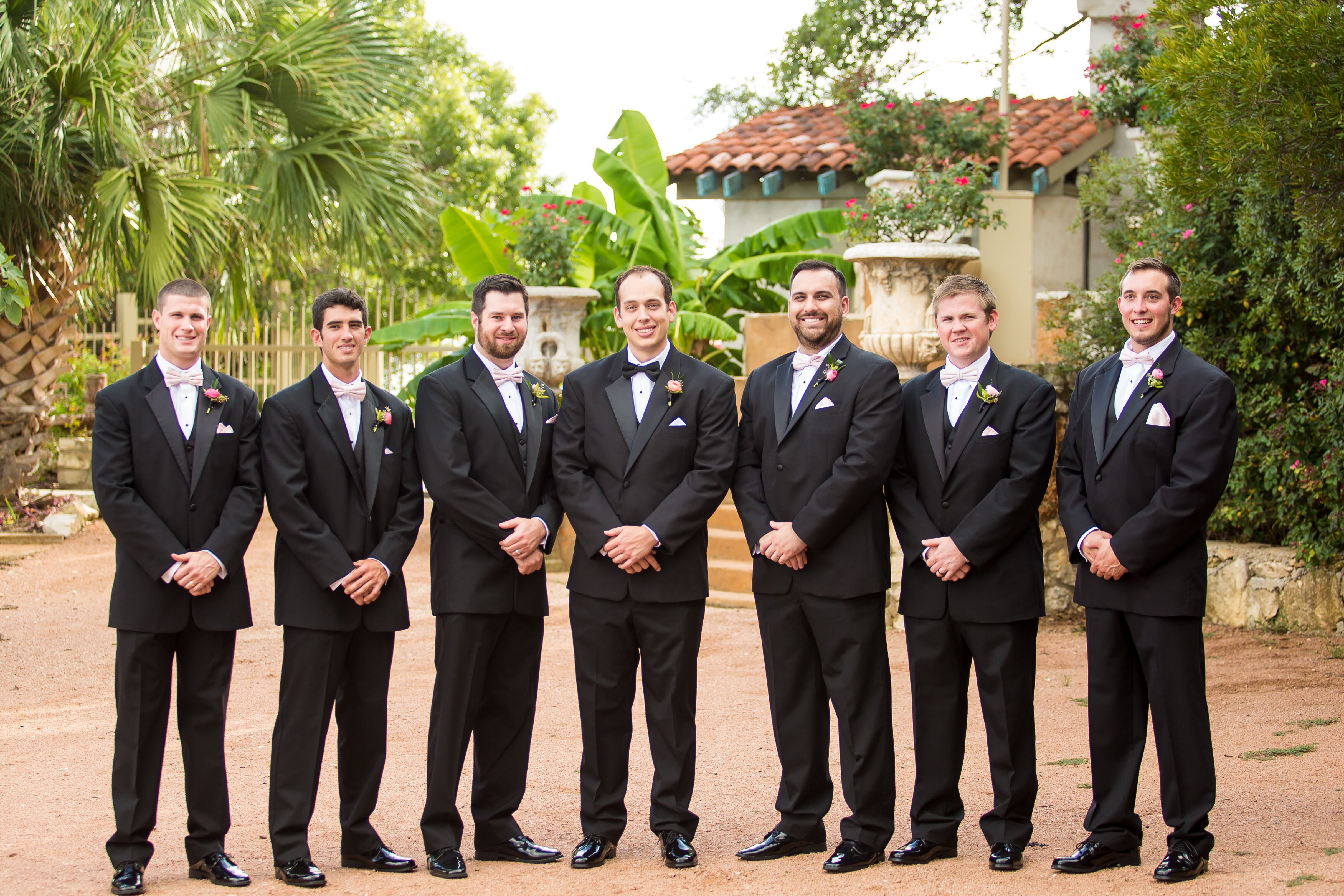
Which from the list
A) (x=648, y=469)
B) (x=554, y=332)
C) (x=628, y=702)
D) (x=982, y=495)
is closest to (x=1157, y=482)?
(x=982, y=495)

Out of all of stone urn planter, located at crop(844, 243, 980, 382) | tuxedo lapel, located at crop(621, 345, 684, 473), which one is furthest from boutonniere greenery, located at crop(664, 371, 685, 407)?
stone urn planter, located at crop(844, 243, 980, 382)

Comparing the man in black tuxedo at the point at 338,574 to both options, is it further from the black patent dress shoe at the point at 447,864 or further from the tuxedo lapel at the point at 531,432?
the tuxedo lapel at the point at 531,432

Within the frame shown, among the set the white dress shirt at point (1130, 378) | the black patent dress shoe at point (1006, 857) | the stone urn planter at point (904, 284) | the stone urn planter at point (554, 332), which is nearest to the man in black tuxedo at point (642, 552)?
the black patent dress shoe at point (1006, 857)

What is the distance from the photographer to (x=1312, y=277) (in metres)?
7.55

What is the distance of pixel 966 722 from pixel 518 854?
1.67m

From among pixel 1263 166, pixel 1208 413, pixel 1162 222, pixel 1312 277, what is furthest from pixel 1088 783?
pixel 1162 222

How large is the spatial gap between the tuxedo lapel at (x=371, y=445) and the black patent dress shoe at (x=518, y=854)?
1313mm

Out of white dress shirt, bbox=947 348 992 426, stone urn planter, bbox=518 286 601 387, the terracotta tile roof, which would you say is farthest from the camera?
the terracotta tile roof

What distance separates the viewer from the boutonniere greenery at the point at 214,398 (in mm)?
4434

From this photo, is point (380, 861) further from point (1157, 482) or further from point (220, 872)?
point (1157, 482)

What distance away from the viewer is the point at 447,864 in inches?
171

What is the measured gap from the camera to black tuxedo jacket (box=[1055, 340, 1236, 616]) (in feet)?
14.0

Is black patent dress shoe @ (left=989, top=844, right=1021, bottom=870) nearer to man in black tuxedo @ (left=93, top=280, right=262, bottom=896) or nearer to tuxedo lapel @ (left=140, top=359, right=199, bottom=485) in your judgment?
man in black tuxedo @ (left=93, top=280, right=262, bottom=896)

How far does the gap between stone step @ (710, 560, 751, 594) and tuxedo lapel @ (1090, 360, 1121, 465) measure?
585 centimetres
